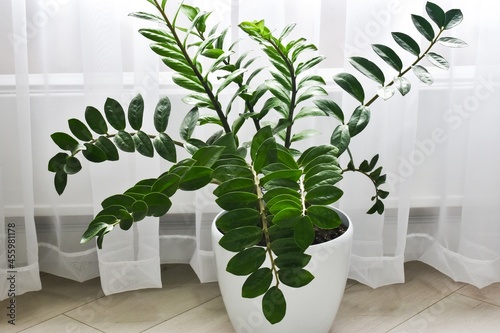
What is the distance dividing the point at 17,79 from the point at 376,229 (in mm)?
863

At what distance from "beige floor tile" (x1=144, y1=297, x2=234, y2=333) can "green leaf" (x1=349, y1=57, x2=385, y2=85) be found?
60 centimetres

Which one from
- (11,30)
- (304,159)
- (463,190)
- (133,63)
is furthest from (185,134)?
(463,190)

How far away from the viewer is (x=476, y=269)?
5.28ft

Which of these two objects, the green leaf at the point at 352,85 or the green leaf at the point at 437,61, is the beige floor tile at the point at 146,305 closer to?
the green leaf at the point at 352,85

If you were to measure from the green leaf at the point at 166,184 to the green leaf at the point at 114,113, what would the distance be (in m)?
0.21


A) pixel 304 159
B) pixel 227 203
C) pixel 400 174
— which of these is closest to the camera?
pixel 227 203

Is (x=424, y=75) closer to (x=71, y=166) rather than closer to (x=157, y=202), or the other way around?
(x=157, y=202)

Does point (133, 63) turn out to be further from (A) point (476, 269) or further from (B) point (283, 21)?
(A) point (476, 269)

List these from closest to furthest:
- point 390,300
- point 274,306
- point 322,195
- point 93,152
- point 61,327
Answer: point 274,306
point 322,195
point 93,152
point 61,327
point 390,300

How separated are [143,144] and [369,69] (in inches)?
16.7

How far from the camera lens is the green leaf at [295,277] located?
1.00 meters

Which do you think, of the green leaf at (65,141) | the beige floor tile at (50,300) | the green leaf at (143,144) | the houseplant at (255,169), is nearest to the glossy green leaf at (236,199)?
the houseplant at (255,169)

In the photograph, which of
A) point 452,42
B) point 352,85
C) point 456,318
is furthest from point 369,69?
point 456,318

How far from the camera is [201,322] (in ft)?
4.91
